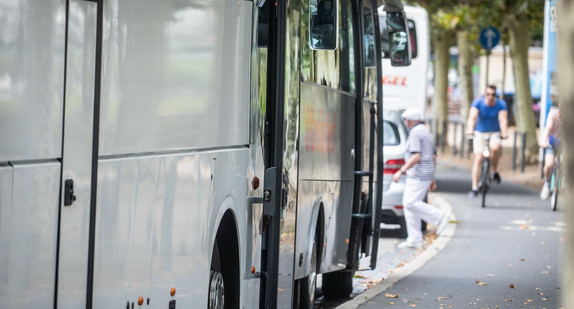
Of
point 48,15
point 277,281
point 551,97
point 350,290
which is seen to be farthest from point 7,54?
point 551,97

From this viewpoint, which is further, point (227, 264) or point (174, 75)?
point (227, 264)

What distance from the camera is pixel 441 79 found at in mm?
41156

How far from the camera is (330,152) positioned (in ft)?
30.6

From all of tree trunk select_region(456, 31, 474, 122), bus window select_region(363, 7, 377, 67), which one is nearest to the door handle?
bus window select_region(363, 7, 377, 67)

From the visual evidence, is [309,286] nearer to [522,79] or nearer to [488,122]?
[488,122]

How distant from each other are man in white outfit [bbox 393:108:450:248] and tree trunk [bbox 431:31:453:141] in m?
25.5

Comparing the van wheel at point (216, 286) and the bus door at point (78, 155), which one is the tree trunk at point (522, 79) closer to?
the van wheel at point (216, 286)

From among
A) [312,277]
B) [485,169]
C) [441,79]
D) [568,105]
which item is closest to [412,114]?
[312,277]

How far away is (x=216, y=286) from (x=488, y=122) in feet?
46.3

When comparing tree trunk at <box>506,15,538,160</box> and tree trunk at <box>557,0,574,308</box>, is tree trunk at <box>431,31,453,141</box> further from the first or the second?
tree trunk at <box>557,0,574,308</box>

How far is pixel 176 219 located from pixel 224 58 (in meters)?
1.19

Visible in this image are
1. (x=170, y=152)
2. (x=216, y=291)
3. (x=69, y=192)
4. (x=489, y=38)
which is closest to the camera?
(x=69, y=192)

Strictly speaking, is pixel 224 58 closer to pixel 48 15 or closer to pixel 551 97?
pixel 48 15

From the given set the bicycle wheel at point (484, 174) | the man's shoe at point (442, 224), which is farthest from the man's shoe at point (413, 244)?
the bicycle wheel at point (484, 174)
